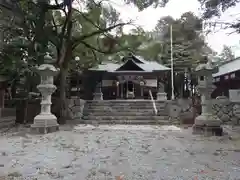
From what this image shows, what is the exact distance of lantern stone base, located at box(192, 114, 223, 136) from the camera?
22.1 ft

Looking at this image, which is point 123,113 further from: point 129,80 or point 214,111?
point 129,80

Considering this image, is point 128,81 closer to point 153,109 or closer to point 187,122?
point 153,109

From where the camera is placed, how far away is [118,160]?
384 cm

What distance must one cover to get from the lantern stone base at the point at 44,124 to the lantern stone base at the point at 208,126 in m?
4.82

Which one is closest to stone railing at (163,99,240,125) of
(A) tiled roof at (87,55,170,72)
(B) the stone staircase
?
(B) the stone staircase

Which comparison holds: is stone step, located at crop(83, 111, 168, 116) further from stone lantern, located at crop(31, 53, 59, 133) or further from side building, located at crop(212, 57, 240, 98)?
side building, located at crop(212, 57, 240, 98)

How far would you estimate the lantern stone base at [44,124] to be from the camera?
22.7 ft

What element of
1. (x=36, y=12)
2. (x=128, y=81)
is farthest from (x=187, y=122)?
(x=128, y=81)

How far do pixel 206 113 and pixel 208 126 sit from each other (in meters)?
0.49

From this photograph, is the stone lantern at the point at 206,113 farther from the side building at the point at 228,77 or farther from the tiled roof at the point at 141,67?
the tiled roof at the point at 141,67

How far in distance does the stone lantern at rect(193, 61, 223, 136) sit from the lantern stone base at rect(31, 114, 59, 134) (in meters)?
4.82

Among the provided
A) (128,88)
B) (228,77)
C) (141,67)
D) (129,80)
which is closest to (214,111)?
(228,77)

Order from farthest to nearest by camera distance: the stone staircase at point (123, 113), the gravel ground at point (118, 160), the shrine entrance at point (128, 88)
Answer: the shrine entrance at point (128, 88), the stone staircase at point (123, 113), the gravel ground at point (118, 160)

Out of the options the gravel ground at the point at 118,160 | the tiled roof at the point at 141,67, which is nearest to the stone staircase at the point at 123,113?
the gravel ground at the point at 118,160
